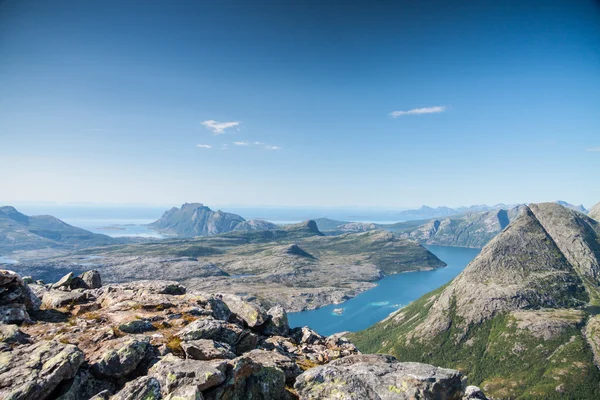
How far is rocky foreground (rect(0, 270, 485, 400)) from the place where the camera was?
17625 mm

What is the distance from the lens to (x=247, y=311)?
3472cm

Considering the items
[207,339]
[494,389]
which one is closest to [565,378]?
[494,389]

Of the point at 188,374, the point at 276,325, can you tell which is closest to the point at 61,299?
the point at 188,374

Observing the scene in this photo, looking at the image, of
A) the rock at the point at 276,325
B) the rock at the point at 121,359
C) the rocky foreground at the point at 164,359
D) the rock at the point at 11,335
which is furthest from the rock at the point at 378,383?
the rock at the point at 11,335

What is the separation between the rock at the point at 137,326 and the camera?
26.0 meters

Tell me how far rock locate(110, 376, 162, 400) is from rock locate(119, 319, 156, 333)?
1023 centimetres

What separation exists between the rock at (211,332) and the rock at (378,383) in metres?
7.95

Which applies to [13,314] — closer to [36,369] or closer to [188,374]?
[36,369]

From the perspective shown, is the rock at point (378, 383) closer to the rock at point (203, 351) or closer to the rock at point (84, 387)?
the rock at point (203, 351)

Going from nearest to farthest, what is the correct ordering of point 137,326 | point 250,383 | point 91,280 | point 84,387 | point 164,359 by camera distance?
1. point 84,387
2. point 250,383
3. point 164,359
4. point 137,326
5. point 91,280

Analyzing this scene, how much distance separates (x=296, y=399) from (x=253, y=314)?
1428cm

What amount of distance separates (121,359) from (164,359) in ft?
8.79

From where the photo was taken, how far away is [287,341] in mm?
32625

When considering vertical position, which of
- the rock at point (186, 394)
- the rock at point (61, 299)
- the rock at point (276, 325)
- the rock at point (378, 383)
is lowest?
the rock at point (276, 325)
